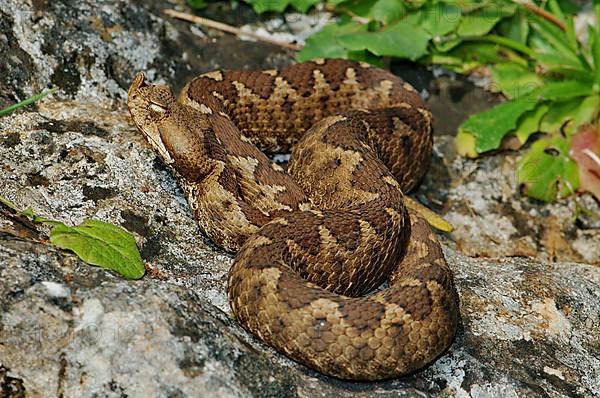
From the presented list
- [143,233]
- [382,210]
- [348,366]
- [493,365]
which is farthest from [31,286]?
[493,365]

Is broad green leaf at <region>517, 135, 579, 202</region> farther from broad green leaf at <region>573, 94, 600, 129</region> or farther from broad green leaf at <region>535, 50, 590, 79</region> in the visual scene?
broad green leaf at <region>535, 50, 590, 79</region>

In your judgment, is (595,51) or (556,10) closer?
(595,51)

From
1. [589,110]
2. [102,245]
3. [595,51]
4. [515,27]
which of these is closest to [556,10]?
[515,27]

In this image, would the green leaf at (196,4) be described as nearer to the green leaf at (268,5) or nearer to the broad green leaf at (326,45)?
the green leaf at (268,5)

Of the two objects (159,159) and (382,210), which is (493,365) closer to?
(382,210)

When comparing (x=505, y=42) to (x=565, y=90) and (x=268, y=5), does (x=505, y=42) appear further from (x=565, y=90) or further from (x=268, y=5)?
(x=268, y=5)

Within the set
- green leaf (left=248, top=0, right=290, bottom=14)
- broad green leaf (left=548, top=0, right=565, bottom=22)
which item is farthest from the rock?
broad green leaf (left=548, top=0, right=565, bottom=22)

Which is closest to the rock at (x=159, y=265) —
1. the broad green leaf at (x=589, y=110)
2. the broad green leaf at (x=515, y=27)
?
the broad green leaf at (x=589, y=110)
